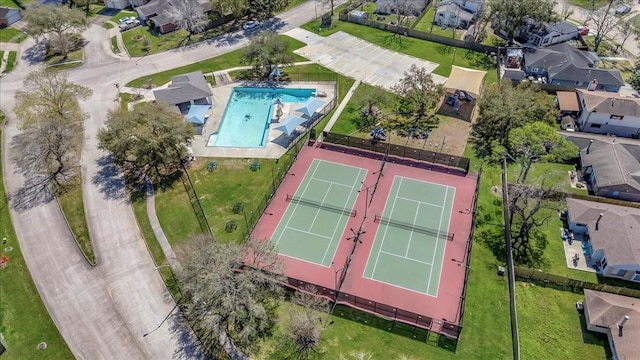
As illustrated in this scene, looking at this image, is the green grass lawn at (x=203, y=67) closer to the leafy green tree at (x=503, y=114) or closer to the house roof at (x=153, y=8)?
the house roof at (x=153, y=8)

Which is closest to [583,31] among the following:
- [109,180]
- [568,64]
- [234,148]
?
[568,64]

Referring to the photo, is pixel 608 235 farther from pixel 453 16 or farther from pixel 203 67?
pixel 203 67

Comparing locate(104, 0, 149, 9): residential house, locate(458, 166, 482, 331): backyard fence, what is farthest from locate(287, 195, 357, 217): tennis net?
locate(104, 0, 149, 9): residential house

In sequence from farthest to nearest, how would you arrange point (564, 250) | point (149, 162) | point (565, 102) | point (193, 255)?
point (565, 102), point (149, 162), point (564, 250), point (193, 255)

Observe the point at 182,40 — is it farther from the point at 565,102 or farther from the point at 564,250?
the point at 564,250

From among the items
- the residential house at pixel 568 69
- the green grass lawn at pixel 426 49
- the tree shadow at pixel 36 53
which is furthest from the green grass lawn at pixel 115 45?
the residential house at pixel 568 69

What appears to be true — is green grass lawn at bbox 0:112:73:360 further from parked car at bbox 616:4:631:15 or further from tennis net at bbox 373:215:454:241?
parked car at bbox 616:4:631:15

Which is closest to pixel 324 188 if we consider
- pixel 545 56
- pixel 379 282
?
pixel 379 282
